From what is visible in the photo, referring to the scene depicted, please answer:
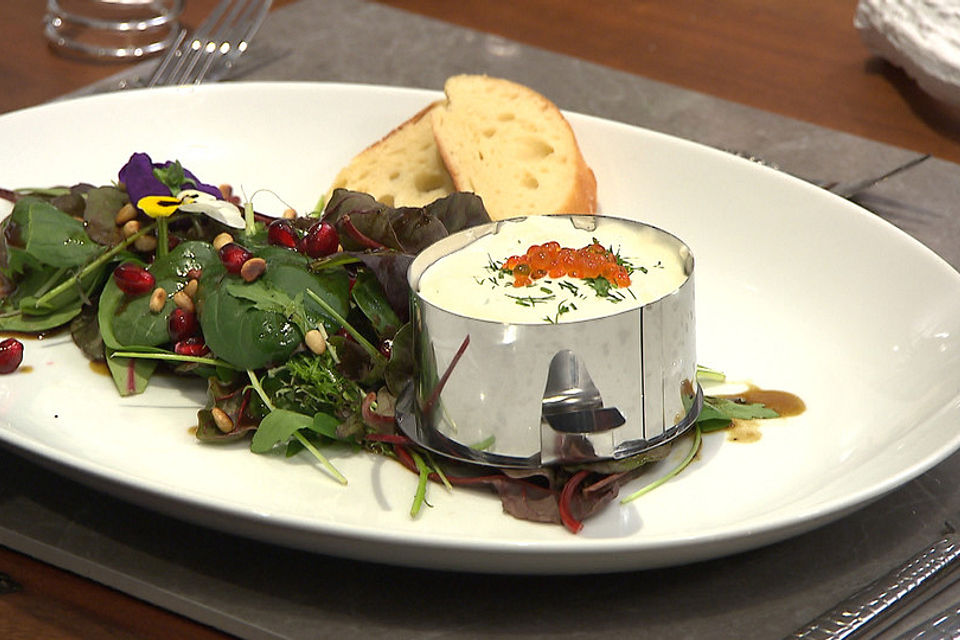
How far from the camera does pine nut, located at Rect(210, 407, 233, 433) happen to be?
1.64m

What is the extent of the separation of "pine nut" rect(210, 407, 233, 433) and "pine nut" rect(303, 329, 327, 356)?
150 mm

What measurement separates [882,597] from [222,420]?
88 centimetres

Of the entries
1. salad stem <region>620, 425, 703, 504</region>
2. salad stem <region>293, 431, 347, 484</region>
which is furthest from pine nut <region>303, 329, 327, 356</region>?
salad stem <region>620, 425, 703, 504</region>

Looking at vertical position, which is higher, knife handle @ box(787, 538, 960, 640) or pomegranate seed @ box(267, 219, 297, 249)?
knife handle @ box(787, 538, 960, 640)

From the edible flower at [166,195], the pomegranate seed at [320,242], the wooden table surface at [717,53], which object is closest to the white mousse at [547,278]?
the pomegranate seed at [320,242]

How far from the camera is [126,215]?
6.48 ft

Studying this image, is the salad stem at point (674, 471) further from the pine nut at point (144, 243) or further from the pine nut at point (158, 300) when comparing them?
the pine nut at point (144, 243)

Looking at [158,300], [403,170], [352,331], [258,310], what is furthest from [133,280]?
[403,170]

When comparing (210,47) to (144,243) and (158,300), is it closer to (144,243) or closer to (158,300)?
(144,243)

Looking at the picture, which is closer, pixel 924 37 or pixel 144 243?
pixel 144 243

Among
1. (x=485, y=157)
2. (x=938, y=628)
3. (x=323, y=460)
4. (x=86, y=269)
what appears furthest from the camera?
(x=485, y=157)

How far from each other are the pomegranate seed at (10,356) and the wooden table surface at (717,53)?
4.70ft

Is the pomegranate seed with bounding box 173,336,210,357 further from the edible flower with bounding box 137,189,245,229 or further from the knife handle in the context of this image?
the knife handle

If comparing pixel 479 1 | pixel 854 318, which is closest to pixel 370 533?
pixel 854 318
